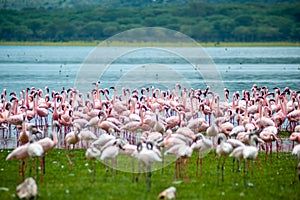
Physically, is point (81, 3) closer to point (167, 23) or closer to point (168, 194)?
point (167, 23)

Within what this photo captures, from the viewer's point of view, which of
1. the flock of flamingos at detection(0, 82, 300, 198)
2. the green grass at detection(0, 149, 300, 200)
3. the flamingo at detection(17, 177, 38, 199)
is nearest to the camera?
the flamingo at detection(17, 177, 38, 199)

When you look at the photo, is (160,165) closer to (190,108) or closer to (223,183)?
(223,183)

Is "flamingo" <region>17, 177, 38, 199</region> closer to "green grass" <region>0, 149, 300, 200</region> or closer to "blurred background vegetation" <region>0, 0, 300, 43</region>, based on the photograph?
"green grass" <region>0, 149, 300, 200</region>

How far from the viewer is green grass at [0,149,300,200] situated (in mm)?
12125

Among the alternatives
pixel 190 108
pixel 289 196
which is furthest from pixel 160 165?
pixel 190 108

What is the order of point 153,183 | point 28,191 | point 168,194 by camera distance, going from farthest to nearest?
1. point 153,183
2. point 168,194
3. point 28,191

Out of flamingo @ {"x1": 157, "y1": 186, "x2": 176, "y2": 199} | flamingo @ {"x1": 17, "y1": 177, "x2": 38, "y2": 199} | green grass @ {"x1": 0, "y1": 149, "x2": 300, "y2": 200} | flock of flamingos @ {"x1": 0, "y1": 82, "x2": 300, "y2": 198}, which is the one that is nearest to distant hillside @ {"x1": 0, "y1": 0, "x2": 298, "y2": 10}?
flock of flamingos @ {"x1": 0, "y1": 82, "x2": 300, "y2": 198}

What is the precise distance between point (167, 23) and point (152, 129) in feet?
332

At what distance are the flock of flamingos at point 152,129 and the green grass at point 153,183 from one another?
40 cm

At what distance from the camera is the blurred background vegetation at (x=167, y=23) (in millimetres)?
116562

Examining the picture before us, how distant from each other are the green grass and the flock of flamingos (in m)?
0.40

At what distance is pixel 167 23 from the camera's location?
118 metres

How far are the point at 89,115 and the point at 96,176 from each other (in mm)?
Answer: 6029

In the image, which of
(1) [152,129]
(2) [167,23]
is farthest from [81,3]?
(1) [152,129]
